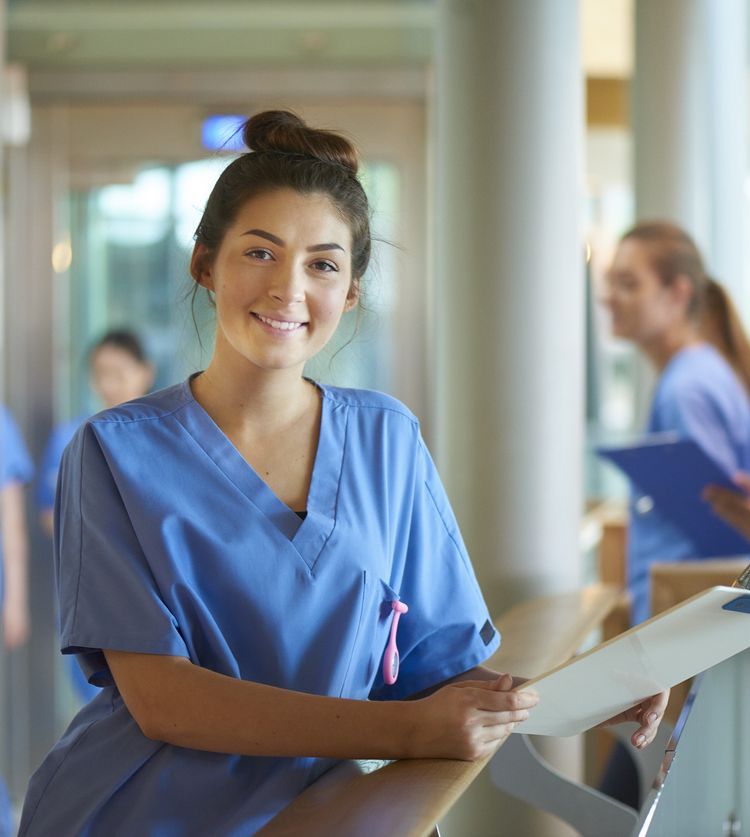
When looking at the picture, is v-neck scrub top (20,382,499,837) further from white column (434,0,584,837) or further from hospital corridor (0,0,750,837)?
white column (434,0,584,837)

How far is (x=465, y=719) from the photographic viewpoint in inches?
49.5

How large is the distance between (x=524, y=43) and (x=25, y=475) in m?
2.19

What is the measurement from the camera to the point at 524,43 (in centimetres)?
236

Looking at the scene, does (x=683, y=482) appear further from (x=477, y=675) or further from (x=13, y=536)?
(x=13, y=536)

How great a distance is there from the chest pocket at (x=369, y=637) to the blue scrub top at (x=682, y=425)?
156 centimetres

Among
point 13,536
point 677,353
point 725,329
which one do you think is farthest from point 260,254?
point 13,536

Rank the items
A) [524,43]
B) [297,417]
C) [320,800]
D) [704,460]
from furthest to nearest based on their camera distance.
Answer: [704,460], [524,43], [297,417], [320,800]

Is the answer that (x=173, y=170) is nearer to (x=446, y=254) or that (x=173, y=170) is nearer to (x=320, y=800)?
(x=446, y=254)

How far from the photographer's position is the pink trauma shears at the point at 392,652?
1444 millimetres

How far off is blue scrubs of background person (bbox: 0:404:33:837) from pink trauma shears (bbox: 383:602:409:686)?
90.0 inches

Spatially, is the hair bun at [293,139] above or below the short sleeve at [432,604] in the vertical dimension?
above

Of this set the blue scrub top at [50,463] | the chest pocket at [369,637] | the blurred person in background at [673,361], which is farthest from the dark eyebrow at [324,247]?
the blue scrub top at [50,463]

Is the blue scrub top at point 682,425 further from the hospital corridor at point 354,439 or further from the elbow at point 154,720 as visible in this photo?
the elbow at point 154,720

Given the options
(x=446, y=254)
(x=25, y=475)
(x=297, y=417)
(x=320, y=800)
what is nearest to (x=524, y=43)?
(x=446, y=254)
